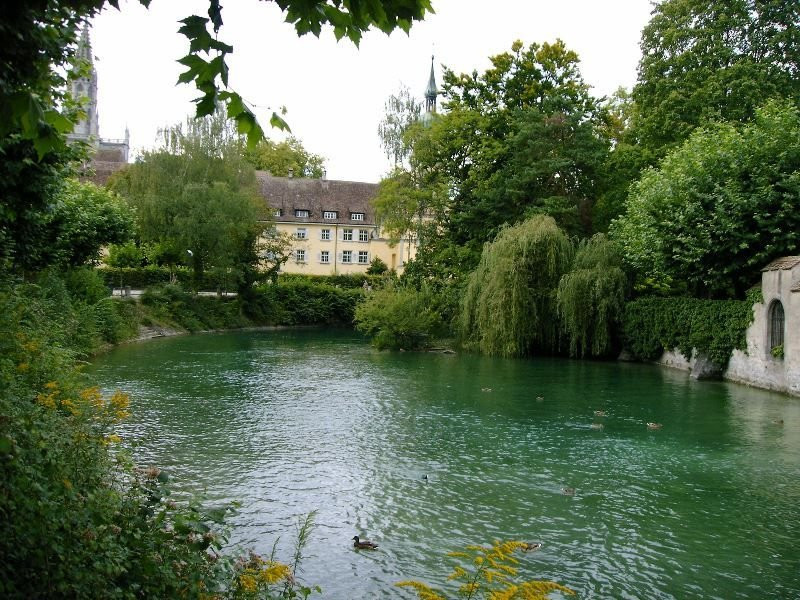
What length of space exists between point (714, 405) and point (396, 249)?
180 feet

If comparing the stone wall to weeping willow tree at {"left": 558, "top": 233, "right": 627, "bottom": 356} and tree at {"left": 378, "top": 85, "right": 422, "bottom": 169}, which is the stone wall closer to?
weeping willow tree at {"left": 558, "top": 233, "right": 627, "bottom": 356}

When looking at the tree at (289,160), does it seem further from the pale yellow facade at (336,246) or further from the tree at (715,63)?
the tree at (715,63)

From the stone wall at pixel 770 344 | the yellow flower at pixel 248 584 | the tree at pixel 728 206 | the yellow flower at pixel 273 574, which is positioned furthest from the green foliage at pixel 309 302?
the yellow flower at pixel 248 584

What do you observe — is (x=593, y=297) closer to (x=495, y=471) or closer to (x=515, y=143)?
(x=515, y=143)

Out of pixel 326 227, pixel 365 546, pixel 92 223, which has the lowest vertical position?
pixel 365 546

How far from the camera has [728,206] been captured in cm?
2377

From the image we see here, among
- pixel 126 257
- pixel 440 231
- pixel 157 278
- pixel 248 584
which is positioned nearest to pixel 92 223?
pixel 440 231

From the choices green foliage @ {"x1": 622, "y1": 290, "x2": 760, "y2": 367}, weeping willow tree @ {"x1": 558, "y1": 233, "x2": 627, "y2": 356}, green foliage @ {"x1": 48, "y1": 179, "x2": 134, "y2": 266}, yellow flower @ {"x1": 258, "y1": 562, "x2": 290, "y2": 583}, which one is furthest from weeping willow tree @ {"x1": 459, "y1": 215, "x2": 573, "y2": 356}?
yellow flower @ {"x1": 258, "y1": 562, "x2": 290, "y2": 583}

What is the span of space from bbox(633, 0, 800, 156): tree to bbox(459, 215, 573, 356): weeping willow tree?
749 centimetres

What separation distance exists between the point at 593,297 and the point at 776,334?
27.4ft

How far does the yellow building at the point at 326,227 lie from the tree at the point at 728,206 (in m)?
45.1

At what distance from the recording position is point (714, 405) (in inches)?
771

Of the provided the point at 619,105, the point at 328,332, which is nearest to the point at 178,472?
the point at 328,332

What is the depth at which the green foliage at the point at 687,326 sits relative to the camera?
24.2m
